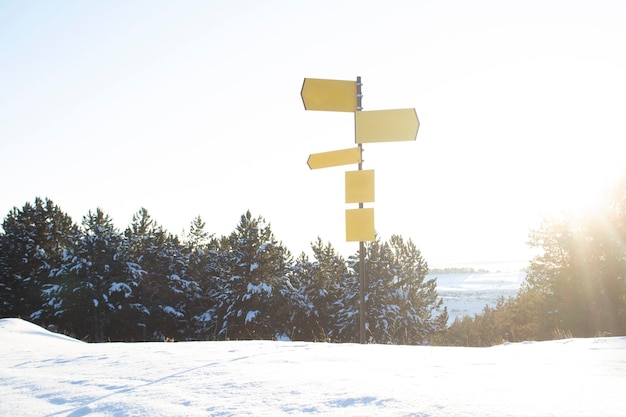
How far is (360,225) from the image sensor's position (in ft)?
21.1

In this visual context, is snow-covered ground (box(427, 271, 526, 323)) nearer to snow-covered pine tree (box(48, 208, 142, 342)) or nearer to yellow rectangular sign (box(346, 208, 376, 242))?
snow-covered pine tree (box(48, 208, 142, 342))

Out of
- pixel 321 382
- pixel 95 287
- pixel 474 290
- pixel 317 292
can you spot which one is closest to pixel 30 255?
pixel 95 287

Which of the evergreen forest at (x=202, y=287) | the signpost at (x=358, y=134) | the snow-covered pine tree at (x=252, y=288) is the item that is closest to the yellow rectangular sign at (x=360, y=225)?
the signpost at (x=358, y=134)

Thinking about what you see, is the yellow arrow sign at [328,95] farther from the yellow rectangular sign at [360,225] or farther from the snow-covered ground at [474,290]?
the snow-covered ground at [474,290]

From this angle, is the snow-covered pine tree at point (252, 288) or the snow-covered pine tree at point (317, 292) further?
the snow-covered pine tree at point (317, 292)

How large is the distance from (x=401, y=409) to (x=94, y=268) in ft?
134

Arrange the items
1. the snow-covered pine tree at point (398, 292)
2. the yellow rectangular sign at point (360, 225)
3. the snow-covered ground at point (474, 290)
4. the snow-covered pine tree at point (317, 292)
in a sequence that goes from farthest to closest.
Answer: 1. the snow-covered ground at point (474, 290)
2. the snow-covered pine tree at point (317, 292)
3. the snow-covered pine tree at point (398, 292)
4. the yellow rectangular sign at point (360, 225)

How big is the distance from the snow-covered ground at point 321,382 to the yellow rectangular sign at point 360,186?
8.25ft

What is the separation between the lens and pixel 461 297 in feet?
364

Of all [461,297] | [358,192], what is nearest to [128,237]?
[358,192]

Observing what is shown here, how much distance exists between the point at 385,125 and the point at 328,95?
2.93ft

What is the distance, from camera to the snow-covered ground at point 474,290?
95.0m

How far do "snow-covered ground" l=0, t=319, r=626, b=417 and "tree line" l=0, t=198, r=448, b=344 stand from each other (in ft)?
105

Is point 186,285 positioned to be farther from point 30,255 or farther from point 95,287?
point 30,255
